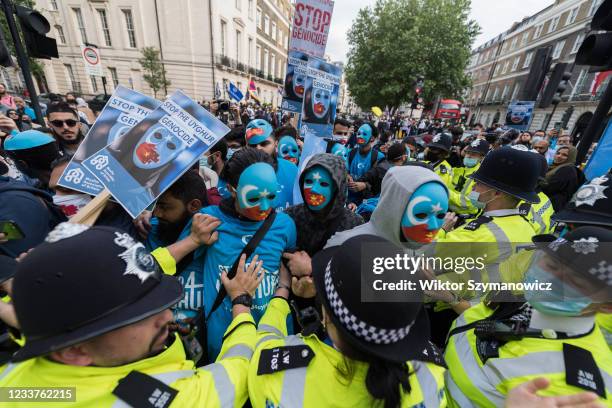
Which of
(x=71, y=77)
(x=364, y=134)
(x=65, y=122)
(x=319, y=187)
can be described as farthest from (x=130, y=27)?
(x=319, y=187)

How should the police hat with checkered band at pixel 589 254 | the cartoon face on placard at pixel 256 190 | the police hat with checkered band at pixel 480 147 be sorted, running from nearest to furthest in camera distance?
1. the police hat with checkered band at pixel 589 254
2. the cartoon face on placard at pixel 256 190
3. the police hat with checkered band at pixel 480 147

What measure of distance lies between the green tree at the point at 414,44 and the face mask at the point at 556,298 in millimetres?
25131

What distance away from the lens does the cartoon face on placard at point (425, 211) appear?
1810mm

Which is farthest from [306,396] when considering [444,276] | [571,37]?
A: [571,37]

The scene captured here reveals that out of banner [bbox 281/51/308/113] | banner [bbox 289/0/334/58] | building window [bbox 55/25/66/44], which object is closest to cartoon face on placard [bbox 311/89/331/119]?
banner [bbox 281/51/308/113]

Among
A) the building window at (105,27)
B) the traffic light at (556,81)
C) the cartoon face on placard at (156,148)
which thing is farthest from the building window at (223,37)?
the cartoon face on placard at (156,148)

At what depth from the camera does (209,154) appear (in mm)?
4410

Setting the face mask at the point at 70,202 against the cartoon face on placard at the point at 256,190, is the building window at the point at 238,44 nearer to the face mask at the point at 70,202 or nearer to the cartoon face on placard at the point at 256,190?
the face mask at the point at 70,202

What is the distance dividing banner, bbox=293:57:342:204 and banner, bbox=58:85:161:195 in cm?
227

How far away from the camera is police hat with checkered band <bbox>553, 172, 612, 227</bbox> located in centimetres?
187

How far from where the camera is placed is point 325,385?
1.08 metres

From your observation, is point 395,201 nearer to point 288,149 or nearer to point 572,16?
point 288,149

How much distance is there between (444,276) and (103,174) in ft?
8.87

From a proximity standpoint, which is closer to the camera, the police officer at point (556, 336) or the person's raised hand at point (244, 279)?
the police officer at point (556, 336)
